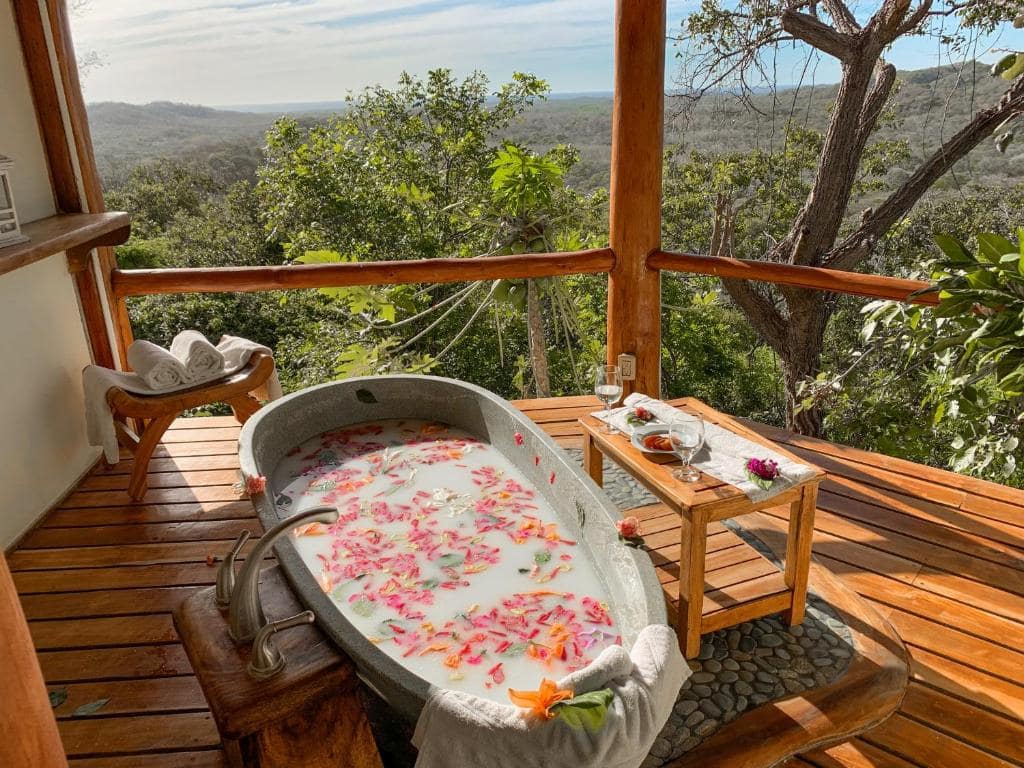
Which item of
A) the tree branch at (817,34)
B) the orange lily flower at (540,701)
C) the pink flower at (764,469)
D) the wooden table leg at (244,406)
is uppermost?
the tree branch at (817,34)

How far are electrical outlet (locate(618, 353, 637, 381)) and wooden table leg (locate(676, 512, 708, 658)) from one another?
159 cm

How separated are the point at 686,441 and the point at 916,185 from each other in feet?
15.0

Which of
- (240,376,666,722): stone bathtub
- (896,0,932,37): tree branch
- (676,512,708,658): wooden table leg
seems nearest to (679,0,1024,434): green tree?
(896,0,932,37): tree branch

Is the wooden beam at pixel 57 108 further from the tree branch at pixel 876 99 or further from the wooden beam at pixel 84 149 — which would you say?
the tree branch at pixel 876 99

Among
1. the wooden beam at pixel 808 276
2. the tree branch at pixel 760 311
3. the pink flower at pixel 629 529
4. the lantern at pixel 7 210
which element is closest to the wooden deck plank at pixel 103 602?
the lantern at pixel 7 210

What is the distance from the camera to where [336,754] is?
1.44 m

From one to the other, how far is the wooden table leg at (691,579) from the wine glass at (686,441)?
127mm

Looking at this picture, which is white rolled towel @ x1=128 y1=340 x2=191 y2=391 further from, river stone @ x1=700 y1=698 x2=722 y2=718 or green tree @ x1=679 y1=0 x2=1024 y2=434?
green tree @ x1=679 y1=0 x2=1024 y2=434

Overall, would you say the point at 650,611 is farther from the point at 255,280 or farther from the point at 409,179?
the point at 409,179

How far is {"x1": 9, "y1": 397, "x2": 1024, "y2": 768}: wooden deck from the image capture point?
177cm

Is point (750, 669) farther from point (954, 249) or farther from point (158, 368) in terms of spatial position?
point (158, 368)

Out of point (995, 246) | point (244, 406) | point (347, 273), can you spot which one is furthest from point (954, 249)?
point (244, 406)

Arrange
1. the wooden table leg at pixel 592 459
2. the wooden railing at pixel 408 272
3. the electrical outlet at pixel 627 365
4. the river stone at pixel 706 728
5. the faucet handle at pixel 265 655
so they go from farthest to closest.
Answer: the electrical outlet at pixel 627 365, the wooden railing at pixel 408 272, the wooden table leg at pixel 592 459, the river stone at pixel 706 728, the faucet handle at pixel 265 655

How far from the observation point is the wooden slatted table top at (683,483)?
1.85m
